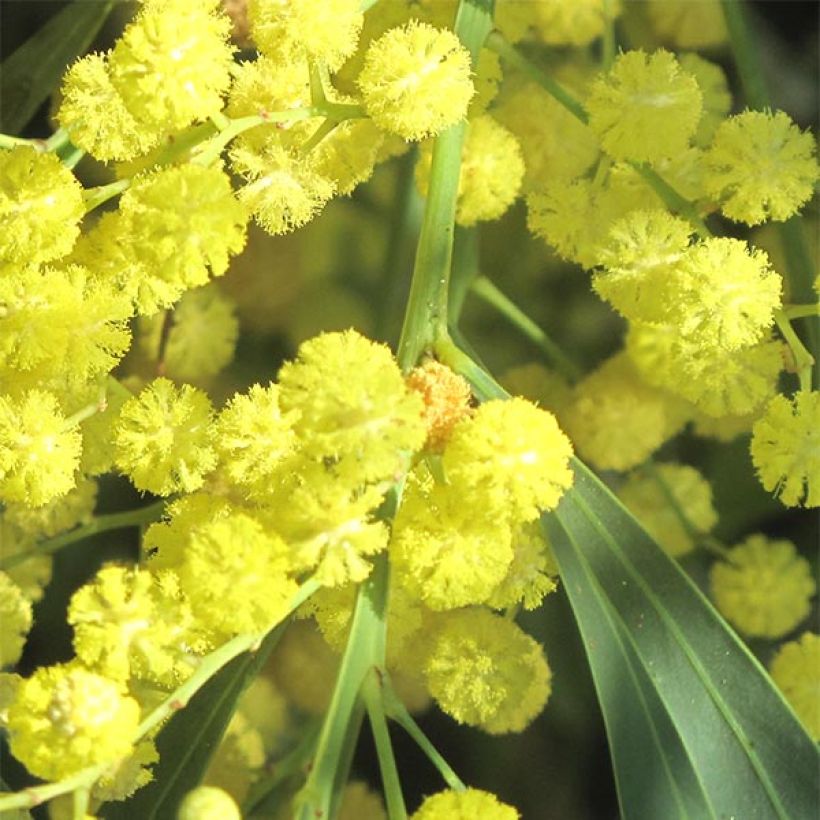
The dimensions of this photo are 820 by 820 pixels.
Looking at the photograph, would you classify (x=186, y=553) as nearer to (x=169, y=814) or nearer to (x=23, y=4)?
(x=169, y=814)

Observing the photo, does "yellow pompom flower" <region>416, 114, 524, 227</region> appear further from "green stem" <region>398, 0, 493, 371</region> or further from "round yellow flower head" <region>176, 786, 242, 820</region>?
"round yellow flower head" <region>176, 786, 242, 820</region>

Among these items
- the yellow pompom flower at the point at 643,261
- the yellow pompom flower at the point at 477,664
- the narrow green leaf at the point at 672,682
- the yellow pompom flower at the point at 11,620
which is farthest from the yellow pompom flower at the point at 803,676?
the yellow pompom flower at the point at 11,620

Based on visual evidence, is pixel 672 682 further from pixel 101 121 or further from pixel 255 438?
pixel 101 121

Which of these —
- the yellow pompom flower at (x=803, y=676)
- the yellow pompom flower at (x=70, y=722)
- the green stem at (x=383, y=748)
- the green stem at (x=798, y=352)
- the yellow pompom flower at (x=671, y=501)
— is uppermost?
the yellow pompom flower at (x=70, y=722)

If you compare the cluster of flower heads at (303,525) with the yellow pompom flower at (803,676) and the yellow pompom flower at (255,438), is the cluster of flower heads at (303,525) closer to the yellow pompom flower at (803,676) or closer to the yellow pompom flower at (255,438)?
the yellow pompom flower at (255,438)

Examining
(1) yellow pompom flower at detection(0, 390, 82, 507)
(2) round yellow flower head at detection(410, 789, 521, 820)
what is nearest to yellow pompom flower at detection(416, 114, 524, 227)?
(1) yellow pompom flower at detection(0, 390, 82, 507)

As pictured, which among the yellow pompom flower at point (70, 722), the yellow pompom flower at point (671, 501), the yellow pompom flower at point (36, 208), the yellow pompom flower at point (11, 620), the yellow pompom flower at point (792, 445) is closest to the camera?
the yellow pompom flower at point (70, 722)

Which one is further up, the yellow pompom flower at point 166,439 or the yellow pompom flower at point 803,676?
the yellow pompom flower at point 166,439

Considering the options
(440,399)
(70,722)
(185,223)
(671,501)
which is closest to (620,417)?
(671,501)
